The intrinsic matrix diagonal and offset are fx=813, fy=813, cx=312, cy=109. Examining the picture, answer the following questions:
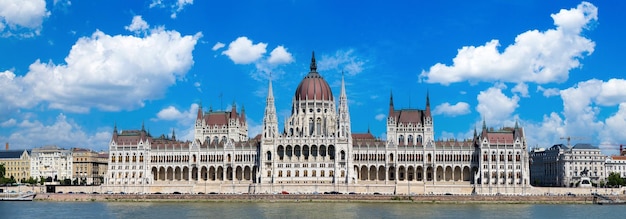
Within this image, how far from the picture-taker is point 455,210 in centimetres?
10331

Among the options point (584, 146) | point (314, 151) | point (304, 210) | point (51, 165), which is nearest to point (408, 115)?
point (314, 151)

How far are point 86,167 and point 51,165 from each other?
793 cm

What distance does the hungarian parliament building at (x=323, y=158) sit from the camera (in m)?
138

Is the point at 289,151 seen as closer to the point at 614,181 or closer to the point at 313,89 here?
the point at 313,89

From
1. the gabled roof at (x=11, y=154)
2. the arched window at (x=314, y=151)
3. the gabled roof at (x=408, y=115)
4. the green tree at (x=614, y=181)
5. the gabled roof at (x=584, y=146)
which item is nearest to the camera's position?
the arched window at (x=314, y=151)

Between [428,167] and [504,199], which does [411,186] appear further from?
[504,199]

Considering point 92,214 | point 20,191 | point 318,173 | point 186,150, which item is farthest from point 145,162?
point 92,214

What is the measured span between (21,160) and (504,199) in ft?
380

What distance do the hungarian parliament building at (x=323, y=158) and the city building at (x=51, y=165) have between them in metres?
39.9

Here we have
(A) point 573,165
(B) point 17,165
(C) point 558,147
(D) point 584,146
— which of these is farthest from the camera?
(B) point 17,165

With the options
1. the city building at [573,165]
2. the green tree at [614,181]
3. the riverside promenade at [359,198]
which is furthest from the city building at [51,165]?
the green tree at [614,181]

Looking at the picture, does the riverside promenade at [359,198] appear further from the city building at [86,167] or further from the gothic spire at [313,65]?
the city building at [86,167]

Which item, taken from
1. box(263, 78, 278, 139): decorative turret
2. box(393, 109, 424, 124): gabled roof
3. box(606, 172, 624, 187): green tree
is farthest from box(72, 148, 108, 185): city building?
box(606, 172, 624, 187): green tree

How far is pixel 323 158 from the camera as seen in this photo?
463 feet
